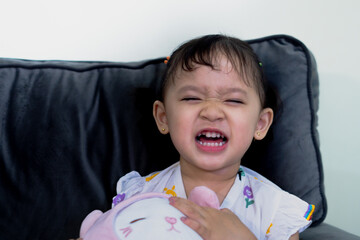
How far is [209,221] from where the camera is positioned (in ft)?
2.58

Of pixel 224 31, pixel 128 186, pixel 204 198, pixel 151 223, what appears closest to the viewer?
pixel 151 223

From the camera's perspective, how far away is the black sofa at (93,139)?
1.12 m

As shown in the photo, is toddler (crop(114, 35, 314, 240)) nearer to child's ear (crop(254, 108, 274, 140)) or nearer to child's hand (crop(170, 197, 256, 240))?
child's ear (crop(254, 108, 274, 140))

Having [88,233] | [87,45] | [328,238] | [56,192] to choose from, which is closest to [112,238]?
[88,233]

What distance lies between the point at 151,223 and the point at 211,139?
394 mm

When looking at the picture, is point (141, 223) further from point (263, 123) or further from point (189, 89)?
point (263, 123)

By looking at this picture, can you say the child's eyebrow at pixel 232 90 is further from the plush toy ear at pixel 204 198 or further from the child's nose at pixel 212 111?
the plush toy ear at pixel 204 198

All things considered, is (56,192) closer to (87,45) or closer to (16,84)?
(16,84)

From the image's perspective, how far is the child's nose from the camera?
39.8 inches

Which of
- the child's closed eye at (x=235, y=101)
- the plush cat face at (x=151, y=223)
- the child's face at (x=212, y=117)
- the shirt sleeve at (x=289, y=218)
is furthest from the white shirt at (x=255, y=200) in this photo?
the plush cat face at (x=151, y=223)

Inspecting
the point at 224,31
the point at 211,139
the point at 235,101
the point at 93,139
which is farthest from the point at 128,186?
the point at 224,31

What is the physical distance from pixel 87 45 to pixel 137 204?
888 millimetres

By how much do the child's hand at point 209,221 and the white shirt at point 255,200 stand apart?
19 cm

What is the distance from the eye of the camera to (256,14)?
159cm
